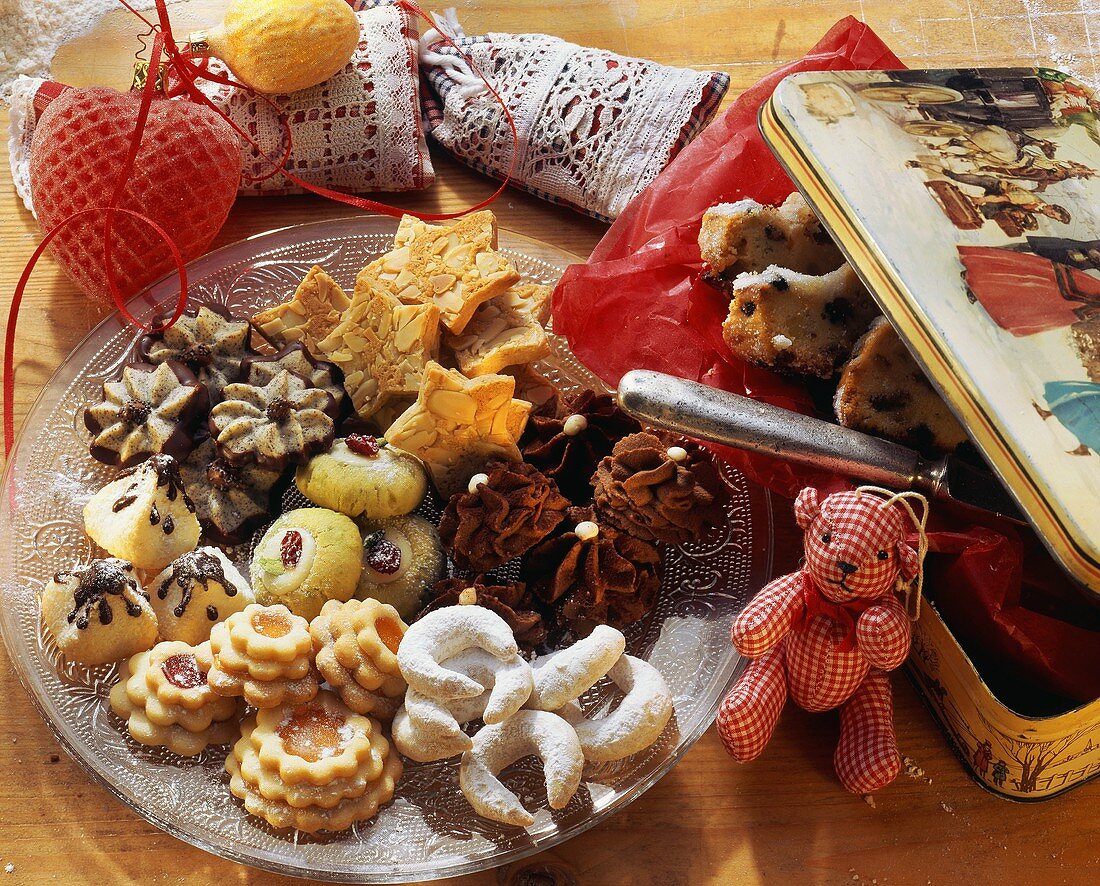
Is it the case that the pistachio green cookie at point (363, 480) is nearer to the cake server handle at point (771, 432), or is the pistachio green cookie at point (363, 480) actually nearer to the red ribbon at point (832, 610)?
the cake server handle at point (771, 432)

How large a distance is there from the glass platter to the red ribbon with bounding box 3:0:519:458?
0.06 metres

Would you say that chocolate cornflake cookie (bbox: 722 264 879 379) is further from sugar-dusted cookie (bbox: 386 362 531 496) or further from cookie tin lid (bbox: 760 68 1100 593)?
sugar-dusted cookie (bbox: 386 362 531 496)

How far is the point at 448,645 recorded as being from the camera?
3.04 feet

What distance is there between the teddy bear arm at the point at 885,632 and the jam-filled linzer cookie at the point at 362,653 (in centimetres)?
39

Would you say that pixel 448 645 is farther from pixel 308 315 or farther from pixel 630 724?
pixel 308 315

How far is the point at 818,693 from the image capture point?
99 centimetres

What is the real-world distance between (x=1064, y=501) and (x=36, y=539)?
35.6 inches

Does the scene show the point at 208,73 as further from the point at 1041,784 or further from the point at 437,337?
the point at 1041,784

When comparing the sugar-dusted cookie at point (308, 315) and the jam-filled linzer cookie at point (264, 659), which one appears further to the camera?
the sugar-dusted cookie at point (308, 315)

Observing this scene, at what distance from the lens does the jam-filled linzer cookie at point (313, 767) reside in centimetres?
90

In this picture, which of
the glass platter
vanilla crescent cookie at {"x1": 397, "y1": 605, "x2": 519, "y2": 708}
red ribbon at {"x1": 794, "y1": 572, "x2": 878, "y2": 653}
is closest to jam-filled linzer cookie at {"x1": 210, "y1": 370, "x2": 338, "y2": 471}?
the glass platter

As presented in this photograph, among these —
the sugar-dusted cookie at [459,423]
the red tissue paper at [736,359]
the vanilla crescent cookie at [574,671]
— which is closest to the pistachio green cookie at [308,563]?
the sugar-dusted cookie at [459,423]

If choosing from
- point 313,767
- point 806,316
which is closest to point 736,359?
point 806,316

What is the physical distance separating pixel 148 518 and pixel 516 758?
391 mm
